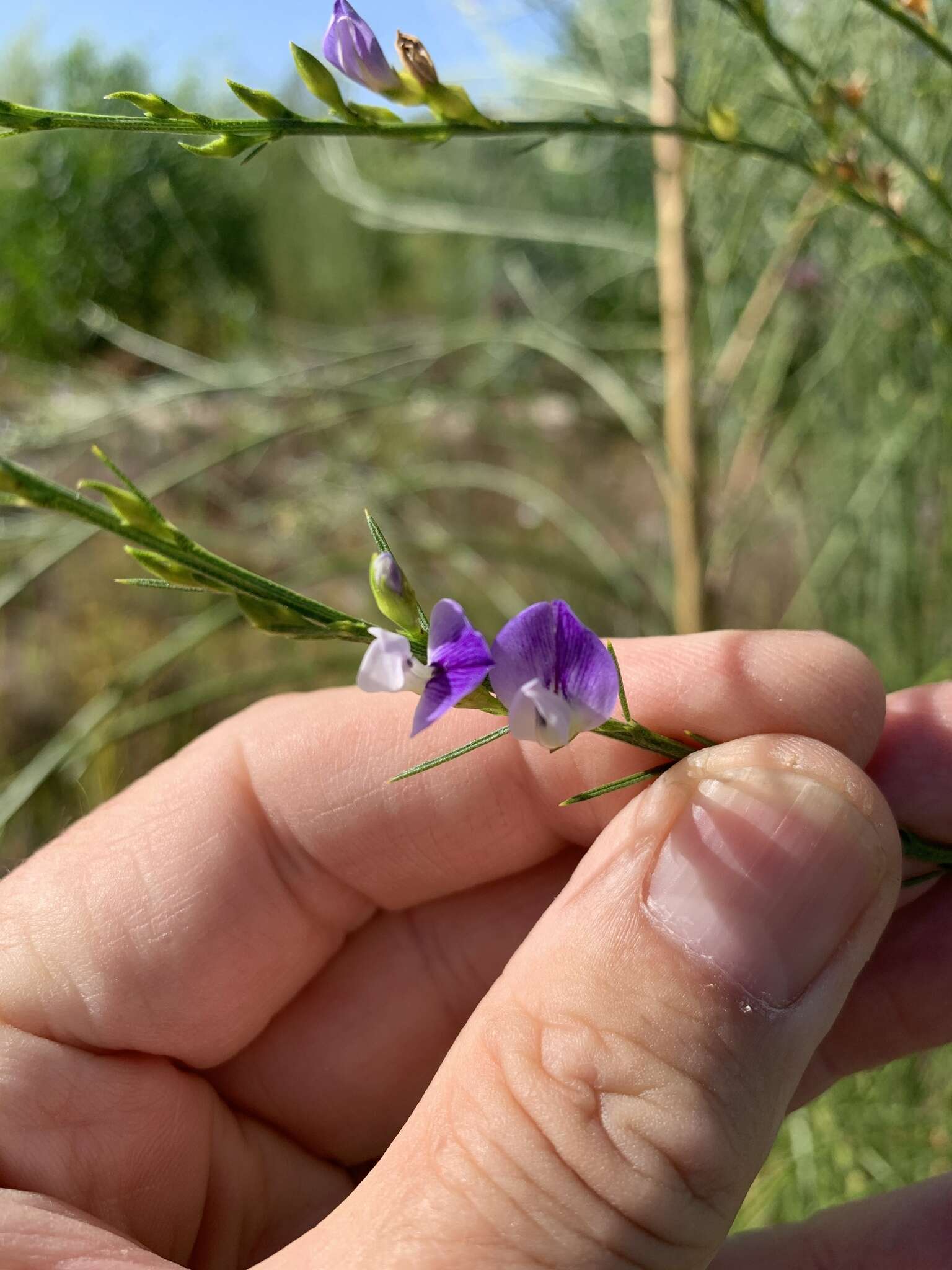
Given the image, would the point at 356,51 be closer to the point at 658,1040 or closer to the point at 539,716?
the point at 539,716

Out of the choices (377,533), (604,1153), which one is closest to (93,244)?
(377,533)

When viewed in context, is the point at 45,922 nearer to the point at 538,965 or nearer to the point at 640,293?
the point at 538,965

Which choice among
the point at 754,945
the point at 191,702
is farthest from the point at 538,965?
the point at 191,702

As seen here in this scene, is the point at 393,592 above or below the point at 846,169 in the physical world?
below

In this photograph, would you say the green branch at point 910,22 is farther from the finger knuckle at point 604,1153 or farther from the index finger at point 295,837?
the finger knuckle at point 604,1153

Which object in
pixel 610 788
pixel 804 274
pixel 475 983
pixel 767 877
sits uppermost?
pixel 804 274

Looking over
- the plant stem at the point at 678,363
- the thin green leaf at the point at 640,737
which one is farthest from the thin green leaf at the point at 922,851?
the plant stem at the point at 678,363
